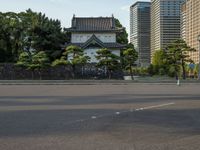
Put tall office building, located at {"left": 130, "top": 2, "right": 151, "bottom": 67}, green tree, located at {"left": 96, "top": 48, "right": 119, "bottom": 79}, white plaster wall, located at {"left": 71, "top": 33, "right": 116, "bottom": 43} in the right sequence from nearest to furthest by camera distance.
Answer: green tree, located at {"left": 96, "top": 48, "right": 119, "bottom": 79}
white plaster wall, located at {"left": 71, "top": 33, "right": 116, "bottom": 43}
tall office building, located at {"left": 130, "top": 2, "right": 151, "bottom": 67}

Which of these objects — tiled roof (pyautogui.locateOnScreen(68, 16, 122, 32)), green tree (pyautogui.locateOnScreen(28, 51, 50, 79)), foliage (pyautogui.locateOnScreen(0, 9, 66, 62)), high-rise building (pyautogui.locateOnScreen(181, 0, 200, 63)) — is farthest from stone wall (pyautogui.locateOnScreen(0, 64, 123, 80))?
high-rise building (pyautogui.locateOnScreen(181, 0, 200, 63))

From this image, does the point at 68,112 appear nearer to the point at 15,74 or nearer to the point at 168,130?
the point at 168,130

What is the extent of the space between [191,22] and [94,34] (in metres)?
29.0

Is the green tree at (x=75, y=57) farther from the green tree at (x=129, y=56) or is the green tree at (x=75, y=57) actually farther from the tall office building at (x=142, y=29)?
the tall office building at (x=142, y=29)

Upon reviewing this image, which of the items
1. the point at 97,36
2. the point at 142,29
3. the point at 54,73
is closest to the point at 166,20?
the point at 142,29

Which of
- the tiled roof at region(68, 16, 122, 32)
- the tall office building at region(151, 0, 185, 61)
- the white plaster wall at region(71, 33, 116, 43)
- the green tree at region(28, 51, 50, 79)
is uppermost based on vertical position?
the tall office building at region(151, 0, 185, 61)

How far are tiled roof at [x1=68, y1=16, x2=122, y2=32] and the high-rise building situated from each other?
2030 cm

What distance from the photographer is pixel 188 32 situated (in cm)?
8744

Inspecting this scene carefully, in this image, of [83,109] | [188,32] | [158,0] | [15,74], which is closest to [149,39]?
[158,0]

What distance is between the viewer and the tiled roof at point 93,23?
208ft

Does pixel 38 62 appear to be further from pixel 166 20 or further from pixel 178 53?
pixel 166 20

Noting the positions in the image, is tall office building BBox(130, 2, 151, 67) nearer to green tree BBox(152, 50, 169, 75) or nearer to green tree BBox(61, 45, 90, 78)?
green tree BBox(152, 50, 169, 75)

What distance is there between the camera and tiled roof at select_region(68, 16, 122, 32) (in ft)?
208

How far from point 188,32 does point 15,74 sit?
1755 inches
